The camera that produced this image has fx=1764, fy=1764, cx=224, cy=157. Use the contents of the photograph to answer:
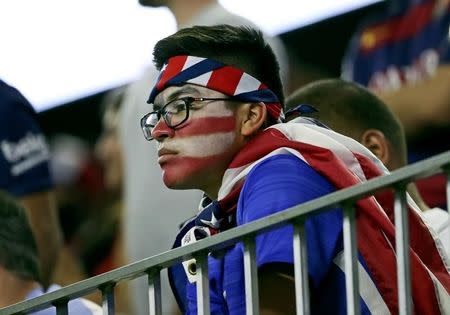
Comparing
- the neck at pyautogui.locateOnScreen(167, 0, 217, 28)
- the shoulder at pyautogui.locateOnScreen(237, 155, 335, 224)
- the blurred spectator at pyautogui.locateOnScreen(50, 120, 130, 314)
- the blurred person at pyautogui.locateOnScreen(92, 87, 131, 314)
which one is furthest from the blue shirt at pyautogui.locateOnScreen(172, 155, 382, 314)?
the blurred person at pyautogui.locateOnScreen(92, 87, 131, 314)

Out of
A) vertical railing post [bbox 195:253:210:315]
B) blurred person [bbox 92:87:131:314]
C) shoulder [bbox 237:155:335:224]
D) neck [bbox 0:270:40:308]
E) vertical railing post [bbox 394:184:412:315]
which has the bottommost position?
vertical railing post [bbox 394:184:412:315]

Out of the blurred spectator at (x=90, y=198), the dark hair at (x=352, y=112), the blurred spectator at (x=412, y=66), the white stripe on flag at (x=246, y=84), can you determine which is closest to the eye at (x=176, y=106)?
the white stripe on flag at (x=246, y=84)

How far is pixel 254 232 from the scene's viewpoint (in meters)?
3.67

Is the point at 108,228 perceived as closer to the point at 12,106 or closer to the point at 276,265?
the point at 12,106

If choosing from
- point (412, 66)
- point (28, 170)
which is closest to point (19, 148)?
point (28, 170)

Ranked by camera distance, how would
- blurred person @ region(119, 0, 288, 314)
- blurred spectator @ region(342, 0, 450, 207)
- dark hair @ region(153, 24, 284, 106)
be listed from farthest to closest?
1. blurred spectator @ region(342, 0, 450, 207)
2. blurred person @ region(119, 0, 288, 314)
3. dark hair @ region(153, 24, 284, 106)

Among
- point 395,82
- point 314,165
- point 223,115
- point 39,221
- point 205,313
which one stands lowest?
point 205,313

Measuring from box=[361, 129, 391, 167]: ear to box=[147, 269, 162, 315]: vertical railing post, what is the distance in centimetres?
147

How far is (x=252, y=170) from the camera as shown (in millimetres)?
4031

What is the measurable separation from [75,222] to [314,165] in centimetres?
641

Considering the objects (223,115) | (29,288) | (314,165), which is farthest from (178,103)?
(29,288)

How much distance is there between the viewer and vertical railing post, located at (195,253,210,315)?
3777 millimetres

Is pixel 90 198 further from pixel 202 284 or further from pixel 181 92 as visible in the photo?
pixel 202 284

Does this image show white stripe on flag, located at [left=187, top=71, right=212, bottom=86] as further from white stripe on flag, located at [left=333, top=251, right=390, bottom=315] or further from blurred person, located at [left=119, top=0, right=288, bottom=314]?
blurred person, located at [left=119, top=0, right=288, bottom=314]
